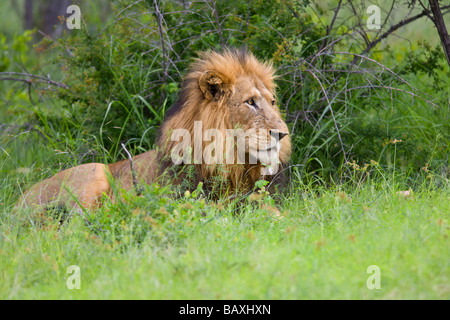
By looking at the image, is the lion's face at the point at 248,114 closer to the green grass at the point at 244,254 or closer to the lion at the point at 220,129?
the lion at the point at 220,129

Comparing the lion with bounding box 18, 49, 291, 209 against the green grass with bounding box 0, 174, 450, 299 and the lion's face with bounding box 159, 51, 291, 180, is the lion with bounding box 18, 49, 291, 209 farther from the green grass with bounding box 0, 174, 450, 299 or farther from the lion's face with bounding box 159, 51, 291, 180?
the green grass with bounding box 0, 174, 450, 299

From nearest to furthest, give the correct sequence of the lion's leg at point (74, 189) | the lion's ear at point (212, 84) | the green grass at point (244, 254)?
the green grass at point (244, 254), the lion's ear at point (212, 84), the lion's leg at point (74, 189)

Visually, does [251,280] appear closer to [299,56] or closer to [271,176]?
[271,176]

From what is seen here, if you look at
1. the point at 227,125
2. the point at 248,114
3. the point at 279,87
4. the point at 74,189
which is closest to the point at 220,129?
the point at 227,125

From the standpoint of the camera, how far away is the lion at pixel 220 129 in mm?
4535

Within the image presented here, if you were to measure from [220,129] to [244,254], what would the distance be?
1.40m

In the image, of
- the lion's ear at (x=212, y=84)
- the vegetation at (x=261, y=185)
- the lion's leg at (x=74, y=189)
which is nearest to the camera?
the vegetation at (x=261, y=185)

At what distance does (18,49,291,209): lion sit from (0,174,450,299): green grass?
14.5 inches

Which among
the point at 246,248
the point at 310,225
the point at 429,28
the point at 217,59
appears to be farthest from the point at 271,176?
the point at 429,28

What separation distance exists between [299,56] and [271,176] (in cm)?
181

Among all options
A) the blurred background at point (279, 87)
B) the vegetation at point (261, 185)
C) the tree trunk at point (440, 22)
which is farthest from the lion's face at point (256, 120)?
the tree trunk at point (440, 22)

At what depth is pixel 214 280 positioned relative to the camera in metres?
3.07

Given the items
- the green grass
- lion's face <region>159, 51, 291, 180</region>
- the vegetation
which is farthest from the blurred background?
the green grass

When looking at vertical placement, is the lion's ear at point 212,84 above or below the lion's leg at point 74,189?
above
